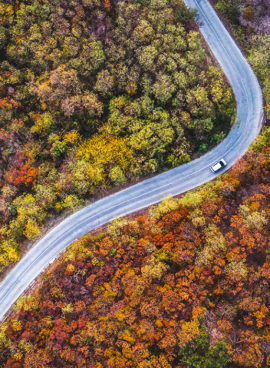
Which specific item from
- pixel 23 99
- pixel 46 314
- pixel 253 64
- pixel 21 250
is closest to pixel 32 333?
pixel 46 314

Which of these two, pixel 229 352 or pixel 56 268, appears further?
pixel 56 268

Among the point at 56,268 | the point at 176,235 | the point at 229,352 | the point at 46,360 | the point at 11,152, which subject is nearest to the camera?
the point at 229,352

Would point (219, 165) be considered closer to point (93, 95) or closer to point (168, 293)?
point (168, 293)

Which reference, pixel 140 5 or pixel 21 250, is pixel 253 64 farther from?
pixel 21 250

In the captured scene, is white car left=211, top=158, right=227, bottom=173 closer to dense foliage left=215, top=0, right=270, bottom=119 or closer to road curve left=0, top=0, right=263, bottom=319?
road curve left=0, top=0, right=263, bottom=319

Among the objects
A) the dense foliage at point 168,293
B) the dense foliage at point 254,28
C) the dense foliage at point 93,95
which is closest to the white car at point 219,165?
the dense foliage at point 168,293

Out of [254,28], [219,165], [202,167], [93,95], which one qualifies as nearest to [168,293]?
[202,167]

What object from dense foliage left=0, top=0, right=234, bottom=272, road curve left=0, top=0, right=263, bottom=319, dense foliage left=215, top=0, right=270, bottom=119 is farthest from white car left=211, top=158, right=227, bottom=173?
dense foliage left=215, top=0, right=270, bottom=119

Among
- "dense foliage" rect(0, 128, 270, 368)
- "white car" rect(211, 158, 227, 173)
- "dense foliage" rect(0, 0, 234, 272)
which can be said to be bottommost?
"dense foliage" rect(0, 128, 270, 368)
